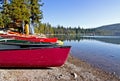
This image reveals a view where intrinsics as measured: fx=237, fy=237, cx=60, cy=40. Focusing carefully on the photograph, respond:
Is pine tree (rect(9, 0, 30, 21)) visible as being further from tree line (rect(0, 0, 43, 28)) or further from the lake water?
the lake water

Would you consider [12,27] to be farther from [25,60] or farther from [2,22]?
[25,60]

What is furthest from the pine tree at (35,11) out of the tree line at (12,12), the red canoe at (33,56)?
the red canoe at (33,56)

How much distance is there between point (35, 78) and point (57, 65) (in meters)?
2.52

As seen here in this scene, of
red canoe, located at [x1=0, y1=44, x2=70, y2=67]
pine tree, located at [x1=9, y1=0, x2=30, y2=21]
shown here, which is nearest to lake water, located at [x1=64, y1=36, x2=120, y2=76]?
red canoe, located at [x1=0, y1=44, x2=70, y2=67]

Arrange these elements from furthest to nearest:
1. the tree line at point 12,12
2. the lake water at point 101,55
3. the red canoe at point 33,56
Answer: the tree line at point 12,12 < the lake water at point 101,55 < the red canoe at point 33,56

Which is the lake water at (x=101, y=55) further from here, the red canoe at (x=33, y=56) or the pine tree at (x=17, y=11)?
the pine tree at (x=17, y=11)

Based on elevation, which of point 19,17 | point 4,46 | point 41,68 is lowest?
point 41,68

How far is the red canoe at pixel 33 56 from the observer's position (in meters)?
12.7

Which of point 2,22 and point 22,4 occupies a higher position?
point 22,4

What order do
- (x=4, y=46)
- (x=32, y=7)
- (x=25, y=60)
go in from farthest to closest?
(x=32, y=7) < (x=4, y=46) < (x=25, y=60)

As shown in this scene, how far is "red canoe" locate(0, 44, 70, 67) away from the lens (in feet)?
41.7

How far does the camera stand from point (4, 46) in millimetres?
14359

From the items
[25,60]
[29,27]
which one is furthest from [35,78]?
[29,27]

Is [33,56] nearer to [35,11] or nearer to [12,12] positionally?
[12,12]
